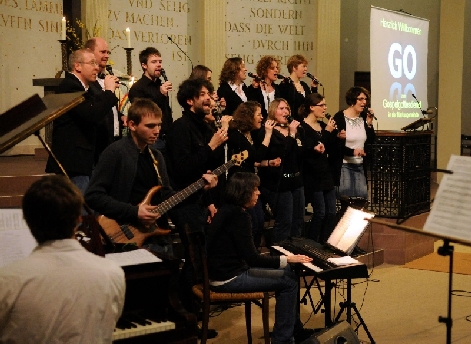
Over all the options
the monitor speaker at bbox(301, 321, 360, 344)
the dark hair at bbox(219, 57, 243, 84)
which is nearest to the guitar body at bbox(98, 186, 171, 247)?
the monitor speaker at bbox(301, 321, 360, 344)

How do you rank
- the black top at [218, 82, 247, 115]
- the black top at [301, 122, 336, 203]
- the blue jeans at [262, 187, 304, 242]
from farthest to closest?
the black top at [218, 82, 247, 115] → the black top at [301, 122, 336, 203] → the blue jeans at [262, 187, 304, 242]

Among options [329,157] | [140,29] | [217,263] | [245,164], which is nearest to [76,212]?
[217,263]

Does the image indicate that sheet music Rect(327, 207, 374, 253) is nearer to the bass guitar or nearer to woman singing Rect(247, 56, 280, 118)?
the bass guitar

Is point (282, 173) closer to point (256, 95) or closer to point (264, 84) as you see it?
point (256, 95)

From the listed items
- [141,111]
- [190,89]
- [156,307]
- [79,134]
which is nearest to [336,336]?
[156,307]

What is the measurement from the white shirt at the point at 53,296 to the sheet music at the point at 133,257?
0.94m

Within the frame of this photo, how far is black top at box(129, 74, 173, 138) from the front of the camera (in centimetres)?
700

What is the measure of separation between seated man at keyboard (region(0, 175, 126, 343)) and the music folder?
2.77 ft

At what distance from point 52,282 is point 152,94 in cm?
463

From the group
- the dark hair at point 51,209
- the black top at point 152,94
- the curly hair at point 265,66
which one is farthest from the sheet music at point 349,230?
the dark hair at point 51,209

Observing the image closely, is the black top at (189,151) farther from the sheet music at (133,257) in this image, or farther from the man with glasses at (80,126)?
the sheet music at (133,257)

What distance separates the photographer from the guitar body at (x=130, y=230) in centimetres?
464

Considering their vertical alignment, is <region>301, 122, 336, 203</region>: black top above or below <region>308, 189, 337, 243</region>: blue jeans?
above

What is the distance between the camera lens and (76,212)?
8.58 feet
